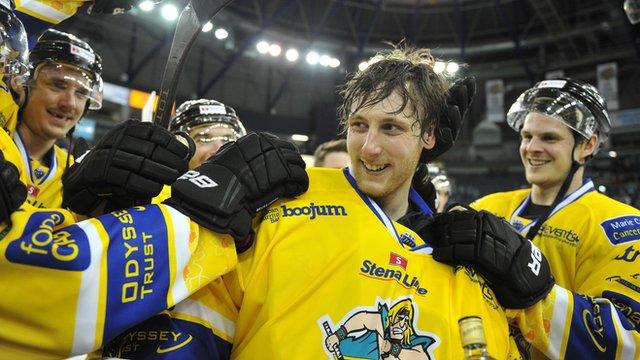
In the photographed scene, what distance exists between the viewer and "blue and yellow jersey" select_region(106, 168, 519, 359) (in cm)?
128

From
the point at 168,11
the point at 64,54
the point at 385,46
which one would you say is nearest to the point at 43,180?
the point at 64,54

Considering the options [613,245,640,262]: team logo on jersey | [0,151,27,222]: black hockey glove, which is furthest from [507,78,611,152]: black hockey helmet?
[0,151,27,222]: black hockey glove

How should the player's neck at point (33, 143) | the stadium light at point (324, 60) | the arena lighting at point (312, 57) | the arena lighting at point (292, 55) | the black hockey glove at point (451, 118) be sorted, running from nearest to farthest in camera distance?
1. the black hockey glove at point (451, 118)
2. the player's neck at point (33, 143)
3. the arena lighting at point (292, 55)
4. the arena lighting at point (312, 57)
5. the stadium light at point (324, 60)

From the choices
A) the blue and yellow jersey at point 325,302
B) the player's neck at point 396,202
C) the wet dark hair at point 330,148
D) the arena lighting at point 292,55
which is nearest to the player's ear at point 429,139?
the player's neck at point 396,202

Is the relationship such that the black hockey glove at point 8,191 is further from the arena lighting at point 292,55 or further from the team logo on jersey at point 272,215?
the arena lighting at point 292,55

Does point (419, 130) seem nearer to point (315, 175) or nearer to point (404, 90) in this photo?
point (404, 90)

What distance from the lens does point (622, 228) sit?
197 centimetres

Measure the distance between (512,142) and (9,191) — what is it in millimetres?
15271

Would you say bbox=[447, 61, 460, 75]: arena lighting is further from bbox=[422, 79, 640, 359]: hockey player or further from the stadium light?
the stadium light

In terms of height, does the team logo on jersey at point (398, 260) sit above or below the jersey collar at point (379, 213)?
below

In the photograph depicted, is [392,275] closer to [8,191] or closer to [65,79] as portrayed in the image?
[8,191]

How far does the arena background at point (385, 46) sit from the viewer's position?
39.2ft

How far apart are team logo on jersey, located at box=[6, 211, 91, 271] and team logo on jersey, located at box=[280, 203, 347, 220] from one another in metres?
0.56

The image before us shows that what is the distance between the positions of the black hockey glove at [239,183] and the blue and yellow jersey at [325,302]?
0.37 ft
